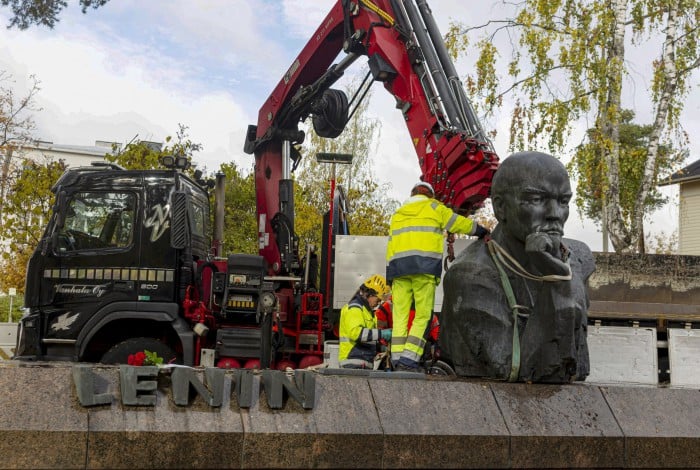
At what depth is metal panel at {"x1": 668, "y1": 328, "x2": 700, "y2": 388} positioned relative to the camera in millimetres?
11508

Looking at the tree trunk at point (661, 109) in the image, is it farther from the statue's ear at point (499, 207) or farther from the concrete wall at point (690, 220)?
the concrete wall at point (690, 220)

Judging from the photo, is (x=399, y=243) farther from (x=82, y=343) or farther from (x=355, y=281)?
(x=355, y=281)

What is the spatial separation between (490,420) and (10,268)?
81.0 feet

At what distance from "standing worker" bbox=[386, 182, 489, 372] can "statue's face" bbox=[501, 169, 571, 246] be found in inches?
35.1

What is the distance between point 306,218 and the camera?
29.9 metres

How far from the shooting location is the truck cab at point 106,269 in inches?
401

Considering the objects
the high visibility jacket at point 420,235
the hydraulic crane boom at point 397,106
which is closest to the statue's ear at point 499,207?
the high visibility jacket at point 420,235

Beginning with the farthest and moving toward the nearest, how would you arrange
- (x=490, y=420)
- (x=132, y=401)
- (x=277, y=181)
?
1. (x=277, y=181)
2. (x=490, y=420)
3. (x=132, y=401)

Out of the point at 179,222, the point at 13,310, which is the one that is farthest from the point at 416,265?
the point at 13,310

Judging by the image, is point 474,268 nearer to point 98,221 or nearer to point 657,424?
point 657,424

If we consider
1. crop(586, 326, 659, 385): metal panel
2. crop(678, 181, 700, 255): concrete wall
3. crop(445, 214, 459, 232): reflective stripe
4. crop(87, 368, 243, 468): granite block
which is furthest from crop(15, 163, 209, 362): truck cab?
crop(678, 181, 700, 255): concrete wall

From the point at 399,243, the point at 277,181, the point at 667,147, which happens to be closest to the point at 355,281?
the point at 277,181

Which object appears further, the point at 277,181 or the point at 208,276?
the point at 277,181

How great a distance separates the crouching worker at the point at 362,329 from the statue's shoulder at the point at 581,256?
2057mm
